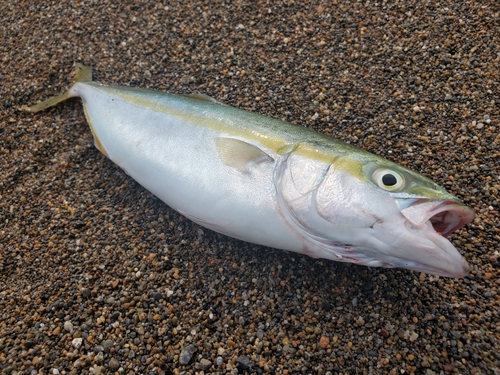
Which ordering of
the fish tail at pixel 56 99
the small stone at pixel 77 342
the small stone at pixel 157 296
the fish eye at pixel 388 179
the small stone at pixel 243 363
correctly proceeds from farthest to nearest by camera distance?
the fish tail at pixel 56 99 < the small stone at pixel 157 296 < the small stone at pixel 77 342 < the small stone at pixel 243 363 < the fish eye at pixel 388 179

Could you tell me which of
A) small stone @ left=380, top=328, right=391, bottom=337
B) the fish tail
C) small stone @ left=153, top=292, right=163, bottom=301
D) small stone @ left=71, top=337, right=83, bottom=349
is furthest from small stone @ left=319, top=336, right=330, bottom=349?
the fish tail

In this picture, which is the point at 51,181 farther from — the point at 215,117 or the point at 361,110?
the point at 361,110

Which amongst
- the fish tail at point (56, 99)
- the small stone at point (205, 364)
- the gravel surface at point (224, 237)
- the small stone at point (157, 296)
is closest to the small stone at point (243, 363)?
the gravel surface at point (224, 237)

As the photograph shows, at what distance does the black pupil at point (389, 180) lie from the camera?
5.65 ft

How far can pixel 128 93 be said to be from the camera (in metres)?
2.66

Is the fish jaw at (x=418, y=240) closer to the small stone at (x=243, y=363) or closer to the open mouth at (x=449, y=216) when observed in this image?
the open mouth at (x=449, y=216)

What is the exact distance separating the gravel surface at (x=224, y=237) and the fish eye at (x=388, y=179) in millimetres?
616

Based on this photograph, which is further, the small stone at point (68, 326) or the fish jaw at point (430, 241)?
the small stone at point (68, 326)

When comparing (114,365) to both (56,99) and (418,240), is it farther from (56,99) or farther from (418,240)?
(56,99)

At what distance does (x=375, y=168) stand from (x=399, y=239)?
0.38 metres

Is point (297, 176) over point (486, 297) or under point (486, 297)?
over

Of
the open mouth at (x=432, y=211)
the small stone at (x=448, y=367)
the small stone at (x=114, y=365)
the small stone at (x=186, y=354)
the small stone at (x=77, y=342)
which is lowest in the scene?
the small stone at (x=77, y=342)

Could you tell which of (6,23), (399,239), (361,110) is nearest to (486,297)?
(399,239)

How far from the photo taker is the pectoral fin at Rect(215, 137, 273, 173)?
201 centimetres
